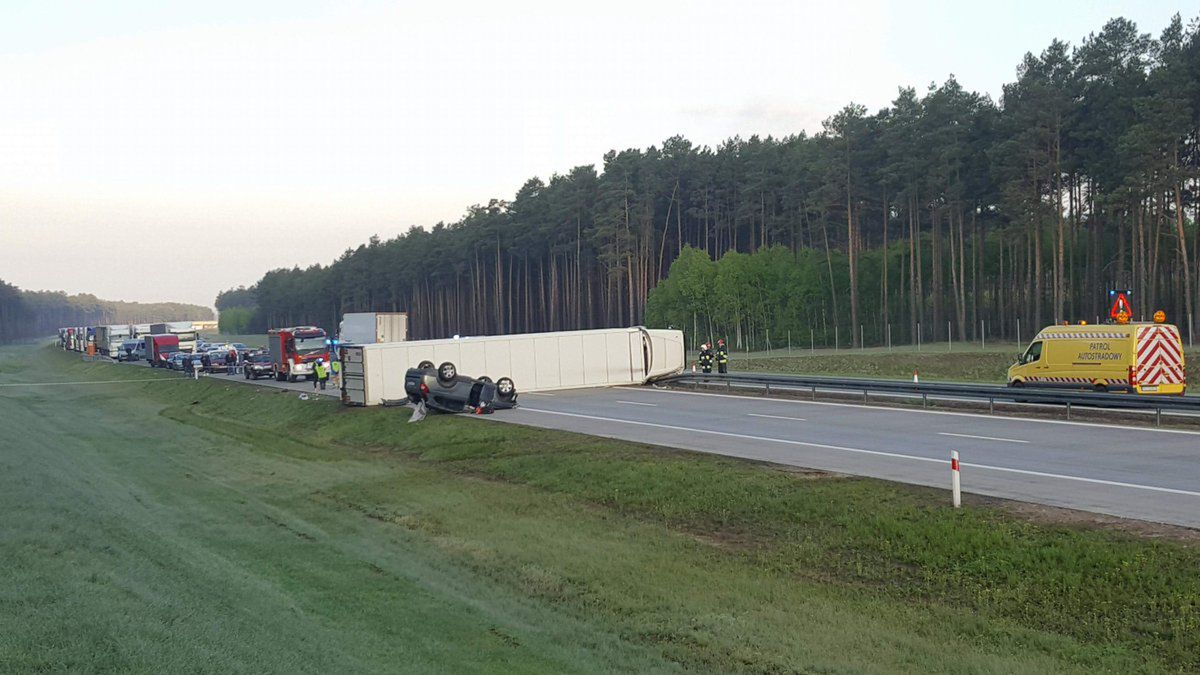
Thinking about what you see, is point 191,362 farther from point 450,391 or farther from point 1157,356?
point 1157,356

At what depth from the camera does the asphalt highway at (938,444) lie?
16109 mm

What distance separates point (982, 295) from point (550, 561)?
72969 millimetres

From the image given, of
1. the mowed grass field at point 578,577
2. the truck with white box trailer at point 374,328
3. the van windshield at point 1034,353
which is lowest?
the mowed grass field at point 578,577

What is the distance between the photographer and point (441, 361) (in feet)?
125

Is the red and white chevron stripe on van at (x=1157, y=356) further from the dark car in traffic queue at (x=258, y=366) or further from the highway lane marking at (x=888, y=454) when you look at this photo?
the dark car in traffic queue at (x=258, y=366)

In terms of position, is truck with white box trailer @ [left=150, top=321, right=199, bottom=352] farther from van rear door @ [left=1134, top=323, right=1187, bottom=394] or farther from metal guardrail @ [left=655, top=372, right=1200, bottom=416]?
van rear door @ [left=1134, top=323, right=1187, bottom=394]

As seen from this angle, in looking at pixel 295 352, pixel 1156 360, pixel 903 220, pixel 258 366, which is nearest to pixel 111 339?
pixel 258 366

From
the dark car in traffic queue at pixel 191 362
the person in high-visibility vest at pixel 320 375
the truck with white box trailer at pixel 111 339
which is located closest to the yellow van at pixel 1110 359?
the person in high-visibility vest at pixel 320 375

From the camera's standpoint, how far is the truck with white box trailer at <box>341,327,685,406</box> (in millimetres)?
38469

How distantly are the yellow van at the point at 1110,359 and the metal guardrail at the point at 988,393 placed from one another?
104 cm

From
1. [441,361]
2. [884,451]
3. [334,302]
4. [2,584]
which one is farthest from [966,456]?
[334,302]

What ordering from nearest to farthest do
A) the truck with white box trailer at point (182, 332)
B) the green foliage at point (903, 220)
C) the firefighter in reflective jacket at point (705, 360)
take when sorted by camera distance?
1. the firefighter in reflective jacket at point (705, 360)
2. the green foliage at point (903, 220)
3. the truck with white box trailer at point (182, 332)

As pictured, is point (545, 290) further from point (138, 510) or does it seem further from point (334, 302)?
point (138, 510)

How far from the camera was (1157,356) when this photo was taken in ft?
97.5
